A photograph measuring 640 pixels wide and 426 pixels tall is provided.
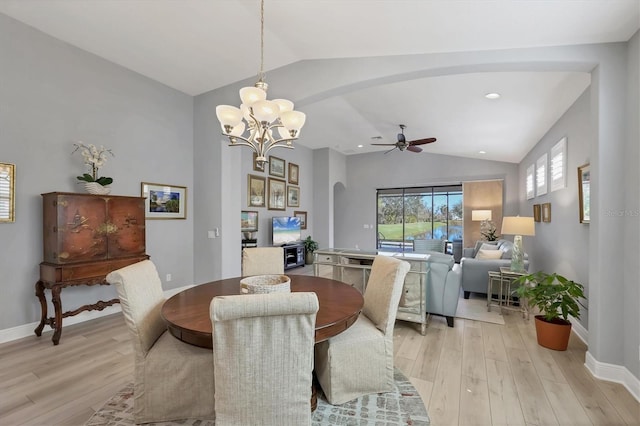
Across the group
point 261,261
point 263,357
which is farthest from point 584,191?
point 263,357

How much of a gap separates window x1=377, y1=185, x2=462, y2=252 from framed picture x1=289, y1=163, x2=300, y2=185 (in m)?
2.87

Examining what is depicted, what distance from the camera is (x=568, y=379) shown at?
2342 mm

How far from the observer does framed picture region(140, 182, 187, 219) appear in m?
4.14

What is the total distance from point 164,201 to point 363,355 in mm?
3620

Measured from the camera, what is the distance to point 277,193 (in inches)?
277

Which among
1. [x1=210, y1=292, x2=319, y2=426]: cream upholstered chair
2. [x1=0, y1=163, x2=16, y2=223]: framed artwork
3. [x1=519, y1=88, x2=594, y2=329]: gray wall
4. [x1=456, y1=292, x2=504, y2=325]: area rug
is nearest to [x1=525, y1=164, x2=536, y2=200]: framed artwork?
[x1=519, y1=88, x2=594, y2=329]: gray wall

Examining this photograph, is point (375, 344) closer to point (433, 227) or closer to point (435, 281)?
point (435, 281)

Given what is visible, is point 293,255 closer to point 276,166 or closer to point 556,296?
point 276,166

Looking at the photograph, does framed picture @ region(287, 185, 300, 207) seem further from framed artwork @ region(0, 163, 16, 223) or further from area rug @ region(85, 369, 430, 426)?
area rug @ region(85, 369, 430, 426)

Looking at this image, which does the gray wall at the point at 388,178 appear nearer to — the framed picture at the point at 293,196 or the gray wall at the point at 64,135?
the framed picture at the point at 293,196

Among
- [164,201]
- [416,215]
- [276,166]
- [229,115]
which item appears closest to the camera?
[229,115]

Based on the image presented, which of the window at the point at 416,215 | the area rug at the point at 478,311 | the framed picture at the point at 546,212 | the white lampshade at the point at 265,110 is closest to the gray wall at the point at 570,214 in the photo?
the framed picture at the point at 546,212

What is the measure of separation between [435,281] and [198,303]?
2.60 metres

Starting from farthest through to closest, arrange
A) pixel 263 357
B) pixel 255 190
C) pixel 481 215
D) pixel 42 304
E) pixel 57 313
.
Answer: pixel 481 215, pixel 255 190, pixel 42 304, pixel 57 313, pixel 263 357
